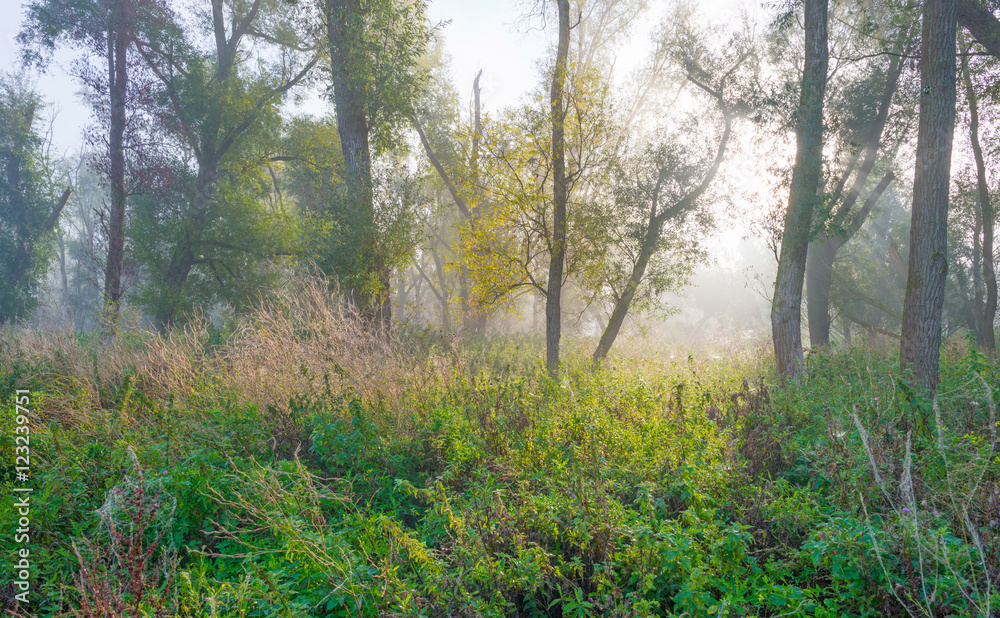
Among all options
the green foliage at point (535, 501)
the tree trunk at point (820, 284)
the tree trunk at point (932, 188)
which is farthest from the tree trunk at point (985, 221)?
the green foliage at point (535, 501)

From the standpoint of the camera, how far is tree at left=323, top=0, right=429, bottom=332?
10.8 meters

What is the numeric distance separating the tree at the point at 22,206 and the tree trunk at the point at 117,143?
433 inches

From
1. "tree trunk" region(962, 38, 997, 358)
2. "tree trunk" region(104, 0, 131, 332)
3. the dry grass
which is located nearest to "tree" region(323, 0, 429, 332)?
the dry grass

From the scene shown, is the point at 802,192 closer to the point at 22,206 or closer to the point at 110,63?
→ the point at 110,63

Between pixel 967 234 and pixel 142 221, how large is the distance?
2914 cm

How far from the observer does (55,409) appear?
5.99 meters

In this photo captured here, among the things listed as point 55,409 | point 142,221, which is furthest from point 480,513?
point 142,221

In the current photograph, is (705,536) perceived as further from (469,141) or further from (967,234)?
(967,234)

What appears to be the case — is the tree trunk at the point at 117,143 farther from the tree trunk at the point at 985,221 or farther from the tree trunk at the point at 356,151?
the tree trunk at the point at 985,221

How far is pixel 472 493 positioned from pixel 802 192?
325 inches

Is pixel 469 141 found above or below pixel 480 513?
above

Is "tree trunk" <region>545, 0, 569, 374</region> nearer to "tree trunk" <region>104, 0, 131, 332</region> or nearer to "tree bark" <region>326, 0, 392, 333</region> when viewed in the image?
"tree bark" <region>326, 0, 392, 333</region>

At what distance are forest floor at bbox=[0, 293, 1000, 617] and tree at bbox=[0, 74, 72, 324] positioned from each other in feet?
67.3

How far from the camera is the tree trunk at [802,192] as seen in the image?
874cm
